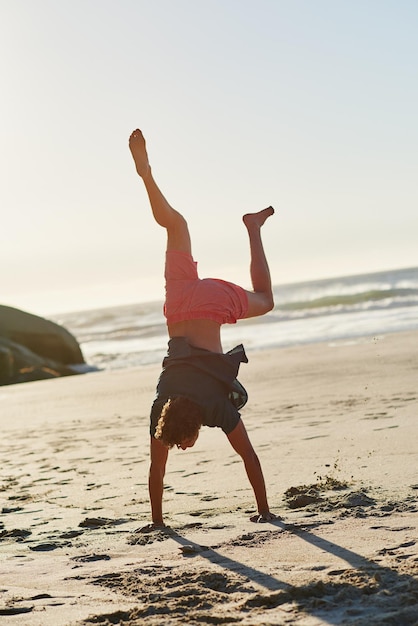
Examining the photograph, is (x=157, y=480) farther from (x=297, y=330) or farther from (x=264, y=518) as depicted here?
(x=297, y=330)

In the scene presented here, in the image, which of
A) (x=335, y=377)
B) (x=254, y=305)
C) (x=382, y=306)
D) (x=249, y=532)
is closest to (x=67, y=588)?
(x=249, y=532)

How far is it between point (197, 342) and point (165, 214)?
792 millimetres

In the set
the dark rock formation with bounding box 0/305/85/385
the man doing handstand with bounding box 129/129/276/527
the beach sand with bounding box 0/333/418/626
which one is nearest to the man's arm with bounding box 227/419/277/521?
the man doing handstand with bounding box 129/129/276/527

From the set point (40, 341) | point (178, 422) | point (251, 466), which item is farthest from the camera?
point (40, 341)

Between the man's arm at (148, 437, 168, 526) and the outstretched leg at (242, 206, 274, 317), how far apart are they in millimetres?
978

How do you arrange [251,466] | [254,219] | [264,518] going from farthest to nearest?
[254,219], [251,466], [264,518]

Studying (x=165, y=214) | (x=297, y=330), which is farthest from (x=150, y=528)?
(x=297, y=330)

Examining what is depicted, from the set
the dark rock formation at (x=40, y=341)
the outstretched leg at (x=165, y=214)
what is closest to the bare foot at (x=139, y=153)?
the outstretched leg at (x=165, y=214)

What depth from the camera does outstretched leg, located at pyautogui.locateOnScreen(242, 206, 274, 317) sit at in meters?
4.98

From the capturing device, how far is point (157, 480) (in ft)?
16.5

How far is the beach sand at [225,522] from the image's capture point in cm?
343

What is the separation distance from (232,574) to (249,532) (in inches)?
29.7

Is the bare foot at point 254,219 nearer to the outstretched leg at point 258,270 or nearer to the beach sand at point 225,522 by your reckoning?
the outstretched leg at point 258,270

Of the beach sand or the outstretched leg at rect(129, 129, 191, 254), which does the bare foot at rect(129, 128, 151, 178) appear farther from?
the beach sand
